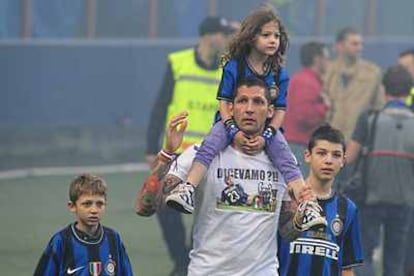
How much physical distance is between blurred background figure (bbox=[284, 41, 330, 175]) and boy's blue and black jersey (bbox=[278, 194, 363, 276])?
5.44m

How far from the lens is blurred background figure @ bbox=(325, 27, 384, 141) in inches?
615

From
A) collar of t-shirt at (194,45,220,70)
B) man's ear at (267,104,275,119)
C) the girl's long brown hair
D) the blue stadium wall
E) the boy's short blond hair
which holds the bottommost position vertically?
the blue stadium wall

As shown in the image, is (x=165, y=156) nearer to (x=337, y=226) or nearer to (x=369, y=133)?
(x=337, y=226)

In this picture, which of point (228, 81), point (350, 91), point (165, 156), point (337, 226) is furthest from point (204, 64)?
point (165, 156)

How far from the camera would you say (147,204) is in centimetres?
741

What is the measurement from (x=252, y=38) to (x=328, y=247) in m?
1.17

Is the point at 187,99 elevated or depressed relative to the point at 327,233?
elevated

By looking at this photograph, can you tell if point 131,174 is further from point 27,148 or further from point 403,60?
point 403,60

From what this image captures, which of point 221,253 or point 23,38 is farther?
point 23,38

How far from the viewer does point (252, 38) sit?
26.4 ft

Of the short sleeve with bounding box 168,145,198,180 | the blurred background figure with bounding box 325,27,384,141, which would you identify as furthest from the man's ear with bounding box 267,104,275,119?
the blurred background figure with bounding box 325,27,384,141

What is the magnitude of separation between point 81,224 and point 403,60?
6937 millimetres

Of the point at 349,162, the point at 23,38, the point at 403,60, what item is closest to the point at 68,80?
the point at 23,38

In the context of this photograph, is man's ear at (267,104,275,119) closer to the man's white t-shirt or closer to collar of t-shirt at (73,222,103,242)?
the man's white t-shirt
